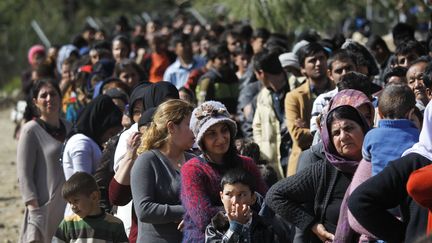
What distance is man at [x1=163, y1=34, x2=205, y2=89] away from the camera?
14.8 metres

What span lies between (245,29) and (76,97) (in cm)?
395

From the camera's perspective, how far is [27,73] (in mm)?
18531

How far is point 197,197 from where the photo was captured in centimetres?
646

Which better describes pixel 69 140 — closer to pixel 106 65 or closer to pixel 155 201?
pixel 155 201

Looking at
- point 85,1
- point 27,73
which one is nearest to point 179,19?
point 27,73

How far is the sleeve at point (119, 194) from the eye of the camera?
25.2 ft

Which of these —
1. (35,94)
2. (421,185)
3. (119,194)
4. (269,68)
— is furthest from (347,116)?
(269,68)

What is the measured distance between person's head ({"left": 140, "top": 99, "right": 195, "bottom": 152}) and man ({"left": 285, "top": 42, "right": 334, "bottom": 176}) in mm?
2608

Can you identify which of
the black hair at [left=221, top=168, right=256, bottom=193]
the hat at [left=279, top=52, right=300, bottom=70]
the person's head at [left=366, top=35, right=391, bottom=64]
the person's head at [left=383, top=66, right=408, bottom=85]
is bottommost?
the person's head at [left=366, top=35, right=391, bottom=64]

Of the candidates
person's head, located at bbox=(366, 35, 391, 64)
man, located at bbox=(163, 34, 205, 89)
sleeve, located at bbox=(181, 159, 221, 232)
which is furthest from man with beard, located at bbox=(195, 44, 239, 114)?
sleeve, located at bbox=(181, 159, 221, 232)

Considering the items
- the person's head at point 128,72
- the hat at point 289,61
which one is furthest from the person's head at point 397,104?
the person's head at point 128,72

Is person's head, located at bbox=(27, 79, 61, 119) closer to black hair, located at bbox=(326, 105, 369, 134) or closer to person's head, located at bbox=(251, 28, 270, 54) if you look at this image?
black hair, located at bbox=(326, 105, 369, 134)

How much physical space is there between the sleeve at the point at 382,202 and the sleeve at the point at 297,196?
726 mm

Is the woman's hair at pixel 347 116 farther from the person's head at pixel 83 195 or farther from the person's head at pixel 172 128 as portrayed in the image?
the person's head at pixel 83 195
